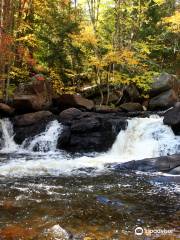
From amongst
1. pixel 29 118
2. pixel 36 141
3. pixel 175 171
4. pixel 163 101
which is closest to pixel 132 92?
pixel 163 101

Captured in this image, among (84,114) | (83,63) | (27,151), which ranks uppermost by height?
(83,63)

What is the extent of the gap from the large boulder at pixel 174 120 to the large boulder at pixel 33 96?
687cm

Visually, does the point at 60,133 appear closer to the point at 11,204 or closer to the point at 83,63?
the point at 83,63

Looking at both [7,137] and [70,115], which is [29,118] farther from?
[70,115]

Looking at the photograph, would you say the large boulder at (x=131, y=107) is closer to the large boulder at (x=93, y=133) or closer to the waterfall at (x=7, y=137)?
the large boulder at (x=93, y=133)

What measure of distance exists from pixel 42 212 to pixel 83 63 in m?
14.8

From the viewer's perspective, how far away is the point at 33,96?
1970 centimetres

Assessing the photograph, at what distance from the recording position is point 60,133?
17359 mm

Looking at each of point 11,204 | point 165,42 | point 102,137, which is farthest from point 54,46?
point 11,204

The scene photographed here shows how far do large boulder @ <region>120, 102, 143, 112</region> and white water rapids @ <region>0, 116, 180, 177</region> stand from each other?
2.67m

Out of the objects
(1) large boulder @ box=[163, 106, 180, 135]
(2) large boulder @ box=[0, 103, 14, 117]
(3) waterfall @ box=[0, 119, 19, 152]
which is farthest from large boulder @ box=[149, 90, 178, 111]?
(3) waterfall @ box=[0, 119, 19, 152]

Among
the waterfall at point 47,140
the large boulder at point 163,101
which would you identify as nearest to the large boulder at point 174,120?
the waterfall at point 47,140

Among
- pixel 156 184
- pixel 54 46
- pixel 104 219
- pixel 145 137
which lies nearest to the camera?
pixel 104 219

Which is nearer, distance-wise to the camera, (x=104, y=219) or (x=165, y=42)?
(x=104, y=219)
